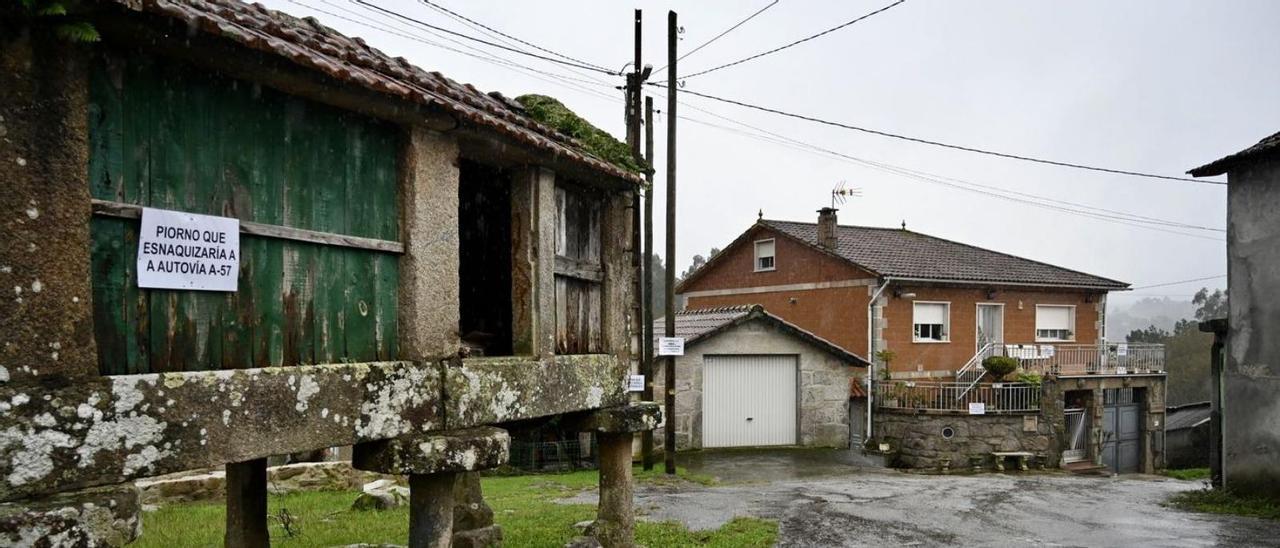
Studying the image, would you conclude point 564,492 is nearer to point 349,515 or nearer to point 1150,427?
point 349,515

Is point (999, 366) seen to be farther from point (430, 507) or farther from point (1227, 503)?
point (430, 507)

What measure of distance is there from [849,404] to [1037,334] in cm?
787

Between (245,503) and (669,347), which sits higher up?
(669,347)

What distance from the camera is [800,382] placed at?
18531mm

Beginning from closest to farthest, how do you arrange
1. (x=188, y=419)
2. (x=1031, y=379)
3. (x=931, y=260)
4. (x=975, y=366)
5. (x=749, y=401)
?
(x=188, y=419) < (x=749, y=401) < (x=1031, y=379) < (x=975, y=366) < (x=931, y=260)

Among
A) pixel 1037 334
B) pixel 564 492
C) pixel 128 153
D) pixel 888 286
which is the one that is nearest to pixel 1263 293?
pixel 564 492

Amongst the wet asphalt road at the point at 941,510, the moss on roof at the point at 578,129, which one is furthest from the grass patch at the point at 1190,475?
the moss on roof at the point at 578,129

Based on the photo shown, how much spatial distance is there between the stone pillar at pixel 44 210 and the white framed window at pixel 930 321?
20328 millimetres

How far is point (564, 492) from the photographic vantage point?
38.8 feet

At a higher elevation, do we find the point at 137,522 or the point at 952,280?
the point at 952,280

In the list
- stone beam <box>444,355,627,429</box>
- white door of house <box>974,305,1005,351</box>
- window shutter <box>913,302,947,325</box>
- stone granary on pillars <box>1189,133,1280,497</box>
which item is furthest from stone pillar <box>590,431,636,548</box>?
white door of house <box>974,305,1005,351</box>

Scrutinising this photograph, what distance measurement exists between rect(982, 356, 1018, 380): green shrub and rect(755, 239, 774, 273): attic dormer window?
6690 millimetres

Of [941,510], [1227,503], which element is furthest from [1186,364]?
[941,510]

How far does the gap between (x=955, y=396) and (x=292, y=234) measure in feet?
56.1
